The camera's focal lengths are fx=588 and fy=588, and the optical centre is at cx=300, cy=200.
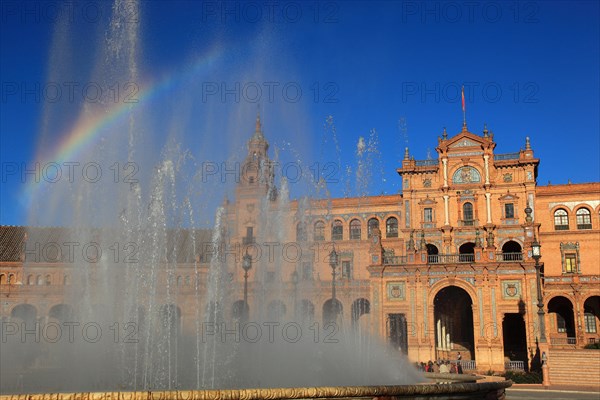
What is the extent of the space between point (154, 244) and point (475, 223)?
32095 millimetres

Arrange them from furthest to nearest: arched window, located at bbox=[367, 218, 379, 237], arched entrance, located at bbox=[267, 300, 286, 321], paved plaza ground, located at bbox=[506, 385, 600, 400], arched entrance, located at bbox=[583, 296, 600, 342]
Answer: arched window, located at bbox=[367, 218, 379, 237] → arched entrance, located at bbox=[583, 296, 600, 342] → arched entrance, located at bbox=[267, 300, 286, 321] → paved plaza ground, located at bbox=[506, 385, 600, 400]

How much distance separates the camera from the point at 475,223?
4884 centimetres

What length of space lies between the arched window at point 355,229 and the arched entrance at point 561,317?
699 inches

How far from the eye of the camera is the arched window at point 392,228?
54438mm

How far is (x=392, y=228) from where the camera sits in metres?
54.6

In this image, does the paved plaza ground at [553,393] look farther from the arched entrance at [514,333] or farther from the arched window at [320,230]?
the arched window at [320,230]

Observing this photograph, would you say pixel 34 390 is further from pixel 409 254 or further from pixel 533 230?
pixel 533 230

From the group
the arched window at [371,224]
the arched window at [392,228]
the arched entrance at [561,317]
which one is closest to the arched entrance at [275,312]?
the arched window at [392,228]

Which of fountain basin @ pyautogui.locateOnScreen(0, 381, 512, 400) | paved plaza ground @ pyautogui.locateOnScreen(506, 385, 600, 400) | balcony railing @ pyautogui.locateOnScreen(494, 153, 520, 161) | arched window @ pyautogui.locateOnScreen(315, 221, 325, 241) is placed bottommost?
paved plaza ground @ pyautogui.locateOnScreen(506, 385, 600, 400)

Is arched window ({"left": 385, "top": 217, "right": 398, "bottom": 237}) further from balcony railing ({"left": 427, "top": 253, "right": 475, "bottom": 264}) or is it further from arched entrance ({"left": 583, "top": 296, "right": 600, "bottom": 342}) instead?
arched entrance ({"left": 583, "top": 296, "right": 600, "bottom": 342})

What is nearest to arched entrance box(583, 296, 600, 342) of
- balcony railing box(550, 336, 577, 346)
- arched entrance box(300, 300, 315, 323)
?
balcony railing box(550, 336, 577, 346)

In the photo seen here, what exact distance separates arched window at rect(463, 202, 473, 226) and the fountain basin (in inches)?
1463

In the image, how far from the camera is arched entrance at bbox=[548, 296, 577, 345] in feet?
159

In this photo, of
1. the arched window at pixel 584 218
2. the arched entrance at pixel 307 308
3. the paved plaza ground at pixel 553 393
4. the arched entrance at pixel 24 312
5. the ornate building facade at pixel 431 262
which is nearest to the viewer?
the paved plaza ground at pixel 553 393
